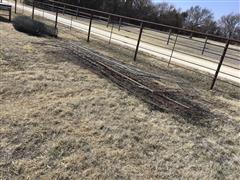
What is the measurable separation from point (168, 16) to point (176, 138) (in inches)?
1657

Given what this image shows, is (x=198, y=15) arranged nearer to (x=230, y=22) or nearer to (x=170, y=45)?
(x=230, y=22)

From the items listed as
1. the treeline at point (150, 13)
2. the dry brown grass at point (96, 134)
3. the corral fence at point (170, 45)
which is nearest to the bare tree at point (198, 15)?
the treeline at point (150, 13)

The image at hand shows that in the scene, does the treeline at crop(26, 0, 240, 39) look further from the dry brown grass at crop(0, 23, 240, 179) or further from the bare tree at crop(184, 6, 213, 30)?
the dry brown grass at crop(0, 23, 240, 179)

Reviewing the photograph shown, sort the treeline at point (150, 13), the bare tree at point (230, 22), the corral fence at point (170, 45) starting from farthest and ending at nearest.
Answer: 1. the bare tree at point (230, 22)
2. the treeline at point (150, 13)
3. the corral fence at point (170, 45)

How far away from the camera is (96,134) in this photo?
11.7ft

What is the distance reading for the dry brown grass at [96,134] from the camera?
2.96 metres

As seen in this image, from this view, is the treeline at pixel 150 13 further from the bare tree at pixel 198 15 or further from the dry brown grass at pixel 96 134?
the dry brown grass at pixel 96 134

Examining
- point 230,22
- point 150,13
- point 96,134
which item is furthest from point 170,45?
point 230,22

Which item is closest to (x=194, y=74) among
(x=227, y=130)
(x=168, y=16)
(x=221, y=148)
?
(x=227, y=130)

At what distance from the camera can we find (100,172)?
2885mm

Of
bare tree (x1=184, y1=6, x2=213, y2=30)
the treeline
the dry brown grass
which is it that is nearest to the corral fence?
the dry brown grass

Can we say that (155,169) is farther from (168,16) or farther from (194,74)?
(168,16)

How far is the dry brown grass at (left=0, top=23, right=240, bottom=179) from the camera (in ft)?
9.71

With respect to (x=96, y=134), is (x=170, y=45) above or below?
below
